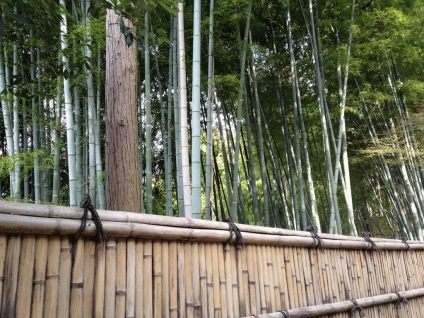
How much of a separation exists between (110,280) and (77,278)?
123 millimetres

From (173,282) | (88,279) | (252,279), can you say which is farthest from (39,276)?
(252,279)

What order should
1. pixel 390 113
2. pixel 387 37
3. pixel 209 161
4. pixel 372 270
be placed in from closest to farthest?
pixel 372 270 → pixel 209 161 → pixel 387 37 → pixel 390 113

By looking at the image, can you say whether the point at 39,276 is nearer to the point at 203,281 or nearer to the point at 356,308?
the point at 203,281

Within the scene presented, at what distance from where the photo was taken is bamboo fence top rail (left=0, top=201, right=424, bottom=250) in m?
1.12

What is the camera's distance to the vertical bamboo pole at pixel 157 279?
1.45 metres

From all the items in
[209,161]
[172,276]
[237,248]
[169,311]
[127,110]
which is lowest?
[169,311]

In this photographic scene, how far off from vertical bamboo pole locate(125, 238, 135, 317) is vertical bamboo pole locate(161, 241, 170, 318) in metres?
0.13

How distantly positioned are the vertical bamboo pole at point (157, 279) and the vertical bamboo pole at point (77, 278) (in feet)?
0.92

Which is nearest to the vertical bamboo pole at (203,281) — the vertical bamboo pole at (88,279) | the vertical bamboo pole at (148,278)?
the vertical bamboo pole at (148,278)

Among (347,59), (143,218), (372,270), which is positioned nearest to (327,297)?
(372,270)

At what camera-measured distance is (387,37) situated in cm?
582

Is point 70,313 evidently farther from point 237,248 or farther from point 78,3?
point 78,3

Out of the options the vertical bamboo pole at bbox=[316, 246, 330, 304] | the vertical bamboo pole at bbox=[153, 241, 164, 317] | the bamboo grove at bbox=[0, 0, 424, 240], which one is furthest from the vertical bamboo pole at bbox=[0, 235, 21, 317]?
→ the bamboo grove at bbox=[0, 0, 424, 240]

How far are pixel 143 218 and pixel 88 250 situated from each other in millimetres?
225
